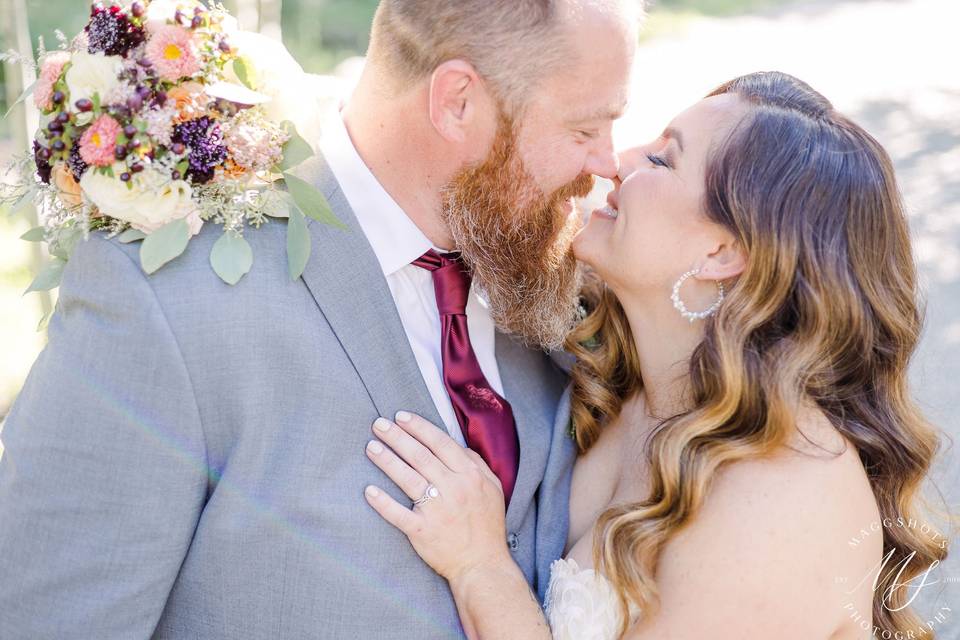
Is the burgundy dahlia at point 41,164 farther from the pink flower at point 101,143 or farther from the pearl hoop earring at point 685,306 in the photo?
the pearl hoop earring at point 685,306

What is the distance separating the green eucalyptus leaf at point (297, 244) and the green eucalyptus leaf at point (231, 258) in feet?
0.33

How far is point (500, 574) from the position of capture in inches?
101

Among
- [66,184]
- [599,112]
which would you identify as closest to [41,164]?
[66,184]

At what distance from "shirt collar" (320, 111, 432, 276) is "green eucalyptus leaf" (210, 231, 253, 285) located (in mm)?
419

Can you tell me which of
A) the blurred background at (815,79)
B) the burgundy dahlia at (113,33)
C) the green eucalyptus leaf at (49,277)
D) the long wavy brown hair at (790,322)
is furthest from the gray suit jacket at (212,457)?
the blurred background at (815,79)

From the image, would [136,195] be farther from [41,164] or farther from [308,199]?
[308,199]

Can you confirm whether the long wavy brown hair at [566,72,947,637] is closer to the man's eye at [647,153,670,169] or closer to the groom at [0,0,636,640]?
the man's eye at [647,153,670,169]

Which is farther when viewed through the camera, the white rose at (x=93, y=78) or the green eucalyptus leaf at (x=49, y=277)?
the green eucalyptus leaf at (x=49, y=277)

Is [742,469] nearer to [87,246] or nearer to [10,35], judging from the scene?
[87,246]

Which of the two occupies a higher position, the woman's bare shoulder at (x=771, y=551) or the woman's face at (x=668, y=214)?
the woman's face at (x=668, y=214)

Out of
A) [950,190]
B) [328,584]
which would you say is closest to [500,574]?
[328,584]

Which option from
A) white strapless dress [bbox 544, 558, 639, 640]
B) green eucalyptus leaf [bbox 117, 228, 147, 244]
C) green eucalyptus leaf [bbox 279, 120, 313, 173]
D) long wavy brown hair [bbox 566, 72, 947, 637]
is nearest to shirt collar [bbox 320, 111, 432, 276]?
green eucalyptus leaf [bbox 279, 120, 313, 173]

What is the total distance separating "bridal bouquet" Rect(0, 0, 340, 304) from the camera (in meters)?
2.25

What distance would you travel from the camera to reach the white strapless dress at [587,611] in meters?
2.62
